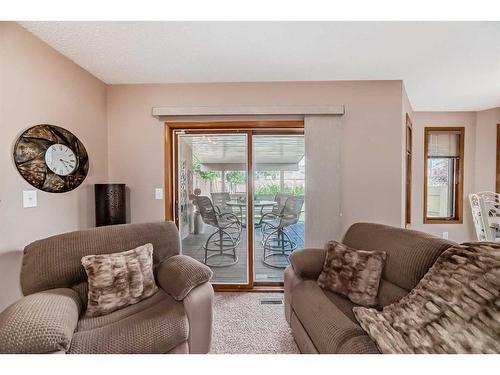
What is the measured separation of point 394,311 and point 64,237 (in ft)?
7.01

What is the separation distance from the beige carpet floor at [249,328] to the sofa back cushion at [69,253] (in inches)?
31.9

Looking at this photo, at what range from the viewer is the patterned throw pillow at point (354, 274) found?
4.92 ft

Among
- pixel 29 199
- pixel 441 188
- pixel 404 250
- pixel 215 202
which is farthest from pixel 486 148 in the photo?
pixel 29 199

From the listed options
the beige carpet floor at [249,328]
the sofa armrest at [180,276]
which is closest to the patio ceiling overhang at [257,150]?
the sofa armrest at [180,276]

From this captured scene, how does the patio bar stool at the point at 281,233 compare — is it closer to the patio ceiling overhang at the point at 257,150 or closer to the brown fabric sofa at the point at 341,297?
the patio ceiling overhang at the point at 257,150

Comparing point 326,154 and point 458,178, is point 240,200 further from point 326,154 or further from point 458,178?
point 458,178

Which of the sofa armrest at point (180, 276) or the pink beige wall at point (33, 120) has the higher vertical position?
the pink beige wall at point (33, 120)

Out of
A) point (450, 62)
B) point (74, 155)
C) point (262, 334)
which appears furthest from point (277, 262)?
point (450, 62)

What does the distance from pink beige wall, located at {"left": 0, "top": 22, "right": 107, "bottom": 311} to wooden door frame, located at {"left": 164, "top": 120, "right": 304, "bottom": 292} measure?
30.0 inches

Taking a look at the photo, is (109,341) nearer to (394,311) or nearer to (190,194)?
(394,311)

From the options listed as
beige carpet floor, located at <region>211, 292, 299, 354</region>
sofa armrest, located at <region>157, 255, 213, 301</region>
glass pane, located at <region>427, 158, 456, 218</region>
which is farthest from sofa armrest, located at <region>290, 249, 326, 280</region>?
glass pane, located at <region>427, 158, 456, 218</region>

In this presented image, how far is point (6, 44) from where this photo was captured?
151 centimetres

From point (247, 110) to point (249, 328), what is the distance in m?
2.15

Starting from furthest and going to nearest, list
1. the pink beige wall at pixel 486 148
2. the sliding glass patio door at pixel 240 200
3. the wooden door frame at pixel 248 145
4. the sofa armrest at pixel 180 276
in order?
1. the pink beige wall at pixel 486 148
2. the sliding glass patio door at pixel 240 200
3. the wooden door frame at pixel 248 145
4. the sofa armrest at pixel 180 276
